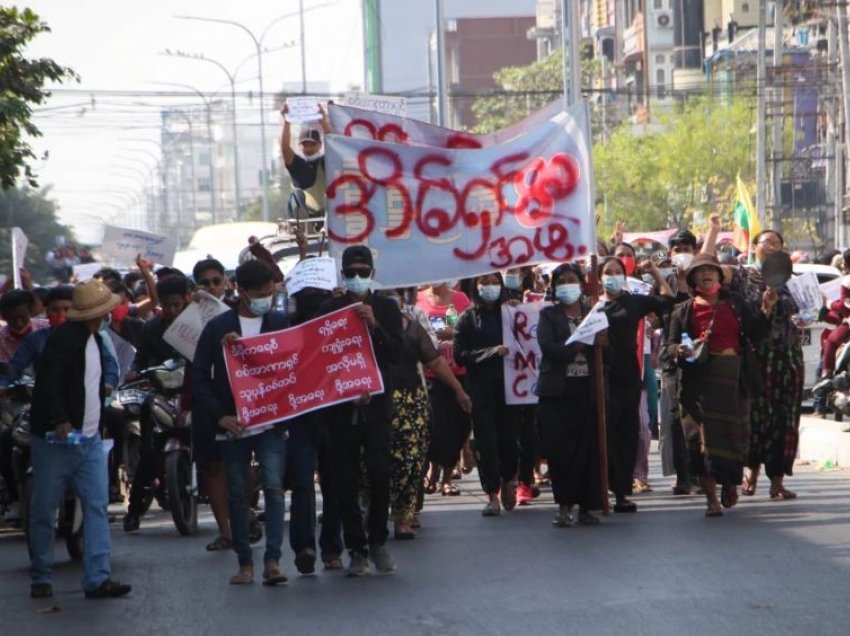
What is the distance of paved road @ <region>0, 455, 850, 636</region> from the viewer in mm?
8898

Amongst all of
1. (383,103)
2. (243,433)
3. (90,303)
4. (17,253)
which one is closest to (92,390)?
(90,303)

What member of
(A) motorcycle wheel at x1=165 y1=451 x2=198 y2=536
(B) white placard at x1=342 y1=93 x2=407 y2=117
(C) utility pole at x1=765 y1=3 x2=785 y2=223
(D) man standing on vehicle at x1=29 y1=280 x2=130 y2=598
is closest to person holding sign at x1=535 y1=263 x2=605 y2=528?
(A) motorcycle wheel at x1=165 y1=451 x2=198 y2=536

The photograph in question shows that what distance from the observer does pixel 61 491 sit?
10.4 meters

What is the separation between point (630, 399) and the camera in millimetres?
13680

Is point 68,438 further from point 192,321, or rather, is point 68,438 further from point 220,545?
point 192,321

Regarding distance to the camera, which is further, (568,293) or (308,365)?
(568,293)

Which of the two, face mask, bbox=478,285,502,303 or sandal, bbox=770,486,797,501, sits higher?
face mask, bbox=478,285,502,303

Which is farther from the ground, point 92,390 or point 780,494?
point 92,390

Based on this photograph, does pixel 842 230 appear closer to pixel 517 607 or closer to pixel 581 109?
pixel 581 109

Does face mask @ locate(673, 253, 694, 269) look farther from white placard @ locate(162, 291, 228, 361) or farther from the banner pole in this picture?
white placard @ locate(162, 291, 228, 361)

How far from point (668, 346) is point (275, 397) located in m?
3.62

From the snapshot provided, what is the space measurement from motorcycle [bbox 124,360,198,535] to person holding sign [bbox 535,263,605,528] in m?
2.31

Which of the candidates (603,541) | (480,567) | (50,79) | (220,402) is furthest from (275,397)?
(50,79)

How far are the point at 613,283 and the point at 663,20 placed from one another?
85.7 metres
